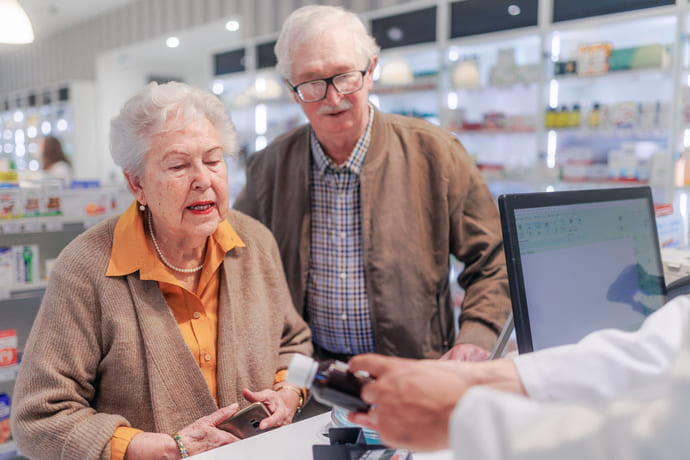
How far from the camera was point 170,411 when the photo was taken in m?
1.37

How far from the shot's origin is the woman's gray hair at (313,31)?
69.5 inches

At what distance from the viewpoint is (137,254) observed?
141 centimetres

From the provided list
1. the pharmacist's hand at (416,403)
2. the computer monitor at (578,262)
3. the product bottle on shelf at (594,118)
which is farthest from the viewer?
the product bottle on shelf at (594,118)

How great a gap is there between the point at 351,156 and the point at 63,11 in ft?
32.6

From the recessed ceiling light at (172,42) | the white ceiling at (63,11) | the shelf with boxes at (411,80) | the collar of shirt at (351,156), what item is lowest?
the collar of shirt at (351,156)

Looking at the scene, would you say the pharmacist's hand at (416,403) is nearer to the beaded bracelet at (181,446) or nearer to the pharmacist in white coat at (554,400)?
the pharmacist in white coat at (554,400)

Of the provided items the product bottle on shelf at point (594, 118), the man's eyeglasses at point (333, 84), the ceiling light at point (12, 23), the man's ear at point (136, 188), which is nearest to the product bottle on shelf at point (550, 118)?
the product bottle on shelf at point (594, 118)

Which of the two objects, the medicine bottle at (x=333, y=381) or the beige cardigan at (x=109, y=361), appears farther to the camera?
the beige cardigan at (x=109, y=361)

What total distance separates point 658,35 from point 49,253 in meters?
4.52

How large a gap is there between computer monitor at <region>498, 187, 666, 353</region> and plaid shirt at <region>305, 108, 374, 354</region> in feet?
2.79

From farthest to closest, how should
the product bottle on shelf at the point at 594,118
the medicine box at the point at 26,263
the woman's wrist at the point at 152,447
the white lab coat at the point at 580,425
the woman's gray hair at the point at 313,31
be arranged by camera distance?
the product bottle on shelf at the point at 594,118
the medicine box at the point at 26,263
the woman's gray hair at the point at 313,31
the woman's wrist at the point at 152,447
the white lab coat at the point at 580,425

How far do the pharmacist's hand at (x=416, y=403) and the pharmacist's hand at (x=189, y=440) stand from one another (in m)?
0.67

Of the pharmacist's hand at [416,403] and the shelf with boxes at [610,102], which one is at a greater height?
the shelf with boxes at [610,102]

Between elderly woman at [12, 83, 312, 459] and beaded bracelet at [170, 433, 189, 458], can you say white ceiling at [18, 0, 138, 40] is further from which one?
beaded bracelet at [170, 433, 189, 458]
